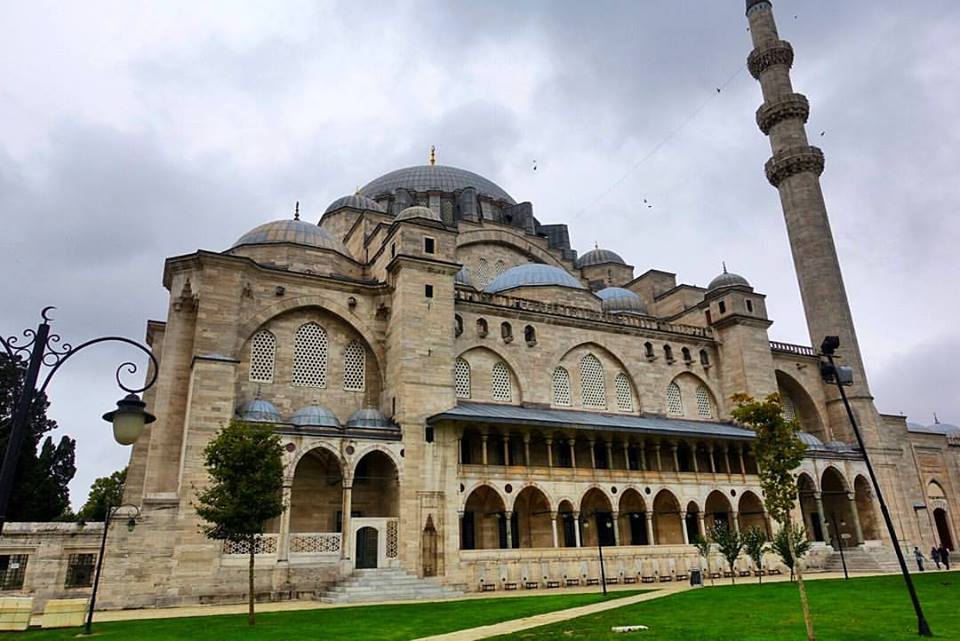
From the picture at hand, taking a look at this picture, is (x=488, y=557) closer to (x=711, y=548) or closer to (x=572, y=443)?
(x=572, y=443)

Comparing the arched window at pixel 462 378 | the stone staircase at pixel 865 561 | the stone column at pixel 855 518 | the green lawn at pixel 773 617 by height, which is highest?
the arched window at pixel 462 378

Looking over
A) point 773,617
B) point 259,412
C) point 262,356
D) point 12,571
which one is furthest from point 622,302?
point 12,571

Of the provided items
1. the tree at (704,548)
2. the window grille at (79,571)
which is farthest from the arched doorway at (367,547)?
the tree at (704,548)

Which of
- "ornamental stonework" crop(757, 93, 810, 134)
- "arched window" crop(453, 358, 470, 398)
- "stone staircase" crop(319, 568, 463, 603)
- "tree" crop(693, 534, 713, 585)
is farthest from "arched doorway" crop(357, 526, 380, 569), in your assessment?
"ornamental stonework" crop(757, 93, 810, 134)

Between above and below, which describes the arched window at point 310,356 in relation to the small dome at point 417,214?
below

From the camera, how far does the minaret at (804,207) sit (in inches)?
1302

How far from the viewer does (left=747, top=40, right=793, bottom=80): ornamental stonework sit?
37031mm

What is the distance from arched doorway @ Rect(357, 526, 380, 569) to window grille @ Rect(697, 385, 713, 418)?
17.3 meters

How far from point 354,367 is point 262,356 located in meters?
3.33

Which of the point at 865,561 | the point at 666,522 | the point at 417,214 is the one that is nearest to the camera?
the point at 417,214

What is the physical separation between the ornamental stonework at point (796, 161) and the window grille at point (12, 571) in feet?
121

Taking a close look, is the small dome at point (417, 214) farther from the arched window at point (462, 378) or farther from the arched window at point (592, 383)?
the arched window at point (592, 383)

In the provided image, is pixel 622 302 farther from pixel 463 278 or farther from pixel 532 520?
pixel 532 520

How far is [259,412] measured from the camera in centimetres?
2033
